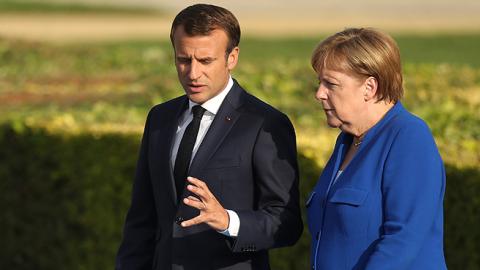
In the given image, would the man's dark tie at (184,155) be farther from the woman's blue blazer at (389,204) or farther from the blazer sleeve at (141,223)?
the woman's blue blazer at (389,204)

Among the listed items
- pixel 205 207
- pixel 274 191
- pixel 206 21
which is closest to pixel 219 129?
pixel 274 191

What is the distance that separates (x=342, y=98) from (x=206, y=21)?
0.72 m

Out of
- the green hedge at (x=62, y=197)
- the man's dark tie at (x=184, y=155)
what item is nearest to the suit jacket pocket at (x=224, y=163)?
the man's dark tie at (x=184, y=155)

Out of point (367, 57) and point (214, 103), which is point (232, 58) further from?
point (367, 57)

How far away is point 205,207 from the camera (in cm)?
392

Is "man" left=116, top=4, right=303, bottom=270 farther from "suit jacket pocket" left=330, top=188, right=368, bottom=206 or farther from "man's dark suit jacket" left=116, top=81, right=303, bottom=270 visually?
"suit jacket pocket" left=330, top=188, right=368, bottom=206

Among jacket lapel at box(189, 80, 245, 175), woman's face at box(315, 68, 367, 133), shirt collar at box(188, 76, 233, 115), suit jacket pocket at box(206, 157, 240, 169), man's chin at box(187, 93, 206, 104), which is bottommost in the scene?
suit jacket pocket at box(206, 157, 240, 169)

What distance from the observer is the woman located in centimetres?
360

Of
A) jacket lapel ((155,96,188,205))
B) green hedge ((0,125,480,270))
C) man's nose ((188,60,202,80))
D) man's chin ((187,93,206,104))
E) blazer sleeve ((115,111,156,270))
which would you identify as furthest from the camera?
green hedge ((0,125,480,270))

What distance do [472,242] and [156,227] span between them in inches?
95.4

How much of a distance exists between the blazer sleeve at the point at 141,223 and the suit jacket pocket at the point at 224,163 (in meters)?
0.42

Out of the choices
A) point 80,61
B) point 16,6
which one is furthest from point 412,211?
point 16,6

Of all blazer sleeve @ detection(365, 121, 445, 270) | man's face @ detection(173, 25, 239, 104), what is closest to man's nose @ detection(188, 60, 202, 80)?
man's face @ detection(173, 25, 239, 104)

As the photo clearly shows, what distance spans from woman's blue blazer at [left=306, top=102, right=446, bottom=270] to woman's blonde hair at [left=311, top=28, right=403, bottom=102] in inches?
4.3
